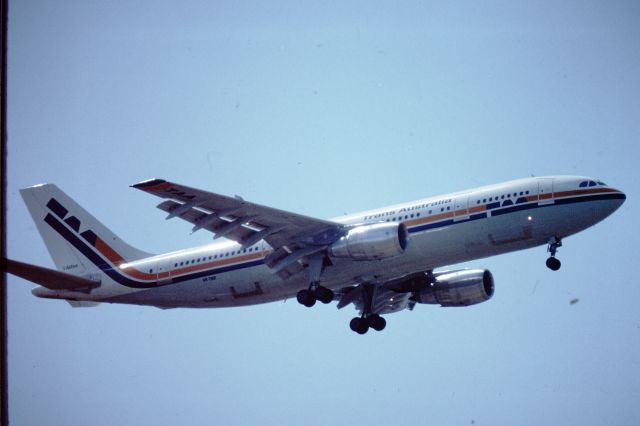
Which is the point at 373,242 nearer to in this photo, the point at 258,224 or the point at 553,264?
the point at 258,224

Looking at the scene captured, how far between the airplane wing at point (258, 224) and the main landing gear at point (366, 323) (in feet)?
18.9

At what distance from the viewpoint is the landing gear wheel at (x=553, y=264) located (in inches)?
1174

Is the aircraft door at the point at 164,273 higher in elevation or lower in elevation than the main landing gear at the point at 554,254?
higher

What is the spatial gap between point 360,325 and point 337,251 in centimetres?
717

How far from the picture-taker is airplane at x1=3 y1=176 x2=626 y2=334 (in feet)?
96.2

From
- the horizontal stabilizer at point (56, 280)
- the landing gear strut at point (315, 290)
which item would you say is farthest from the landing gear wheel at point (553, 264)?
the horizontal stabilizer at point (56, 280)

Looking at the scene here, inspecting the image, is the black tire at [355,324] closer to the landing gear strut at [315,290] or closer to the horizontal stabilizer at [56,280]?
the landing gear strut at [315,290]

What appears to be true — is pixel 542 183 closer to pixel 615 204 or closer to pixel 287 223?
pixel 615 204

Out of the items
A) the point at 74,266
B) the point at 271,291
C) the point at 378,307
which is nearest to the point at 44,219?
the point at 74,266

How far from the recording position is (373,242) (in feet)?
95.9

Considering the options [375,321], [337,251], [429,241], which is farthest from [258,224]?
[375,321]

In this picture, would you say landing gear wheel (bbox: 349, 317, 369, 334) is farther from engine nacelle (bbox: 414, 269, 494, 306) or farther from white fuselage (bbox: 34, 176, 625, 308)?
white fuselage (bbox: 34, 176, 625, 308)

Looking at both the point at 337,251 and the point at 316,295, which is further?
the point at 316,295

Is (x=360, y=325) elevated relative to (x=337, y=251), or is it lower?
lower
